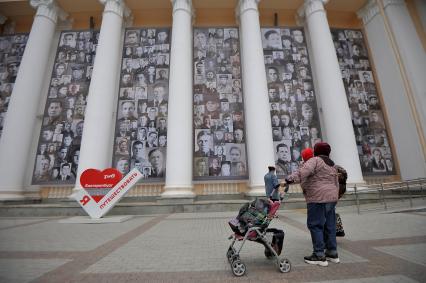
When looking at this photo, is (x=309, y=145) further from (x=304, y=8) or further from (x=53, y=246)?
(x=53, y=246)

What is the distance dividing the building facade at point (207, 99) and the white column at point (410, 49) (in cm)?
6

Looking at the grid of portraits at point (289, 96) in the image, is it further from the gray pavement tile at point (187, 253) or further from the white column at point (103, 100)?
the white column at point (103, 100)

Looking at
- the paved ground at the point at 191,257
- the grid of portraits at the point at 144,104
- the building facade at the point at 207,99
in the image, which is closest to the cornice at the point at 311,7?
the building facade at the point at 207,99

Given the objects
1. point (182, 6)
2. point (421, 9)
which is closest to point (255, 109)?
point (182, 6)

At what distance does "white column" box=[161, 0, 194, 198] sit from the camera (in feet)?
33.7

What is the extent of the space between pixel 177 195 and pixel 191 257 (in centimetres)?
660

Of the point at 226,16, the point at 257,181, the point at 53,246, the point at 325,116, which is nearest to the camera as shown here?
the point at 53,246

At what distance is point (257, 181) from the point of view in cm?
1041

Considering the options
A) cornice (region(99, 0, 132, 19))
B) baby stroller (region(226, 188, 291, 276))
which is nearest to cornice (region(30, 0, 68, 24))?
cornice (region(99, 0, 132, 19))

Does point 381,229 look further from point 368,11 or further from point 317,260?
point 368,11

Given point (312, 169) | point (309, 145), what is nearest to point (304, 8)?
point (309, 145)

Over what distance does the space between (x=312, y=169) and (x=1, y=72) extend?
17.6m

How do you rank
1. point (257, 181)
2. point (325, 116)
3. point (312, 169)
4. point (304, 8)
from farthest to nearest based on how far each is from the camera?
point (304, 8) < point (325, 116) < point (257, 181) < point (312, 169)

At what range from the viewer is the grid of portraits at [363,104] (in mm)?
11883
